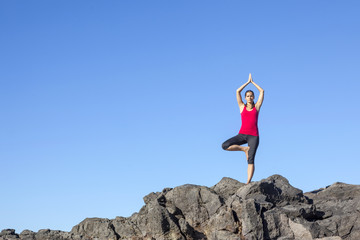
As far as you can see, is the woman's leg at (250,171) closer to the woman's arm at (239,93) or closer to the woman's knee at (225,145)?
the woman's knee at (225,145)

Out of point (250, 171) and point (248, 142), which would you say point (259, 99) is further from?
point (250, 171)

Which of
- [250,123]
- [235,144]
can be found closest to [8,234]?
[235,144]

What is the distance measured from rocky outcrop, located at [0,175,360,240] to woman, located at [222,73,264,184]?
4.90 feet

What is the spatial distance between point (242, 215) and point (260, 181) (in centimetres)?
320

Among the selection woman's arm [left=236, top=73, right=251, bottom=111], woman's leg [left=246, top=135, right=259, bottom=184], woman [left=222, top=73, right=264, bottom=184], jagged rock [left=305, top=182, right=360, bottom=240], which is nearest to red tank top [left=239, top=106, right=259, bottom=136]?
woman [left=222, top=73, right=264, bottom=184]

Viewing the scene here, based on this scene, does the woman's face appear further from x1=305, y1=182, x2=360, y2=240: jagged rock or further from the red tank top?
x1=305, y1=182, x2=360, y2=240: jagged rock

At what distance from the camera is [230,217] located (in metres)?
21.5

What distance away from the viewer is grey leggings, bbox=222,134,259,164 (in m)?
25.6

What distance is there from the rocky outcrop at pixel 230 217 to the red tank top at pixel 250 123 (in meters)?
2.47

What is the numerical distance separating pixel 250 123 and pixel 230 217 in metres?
5.86

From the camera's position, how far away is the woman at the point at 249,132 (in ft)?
84.0

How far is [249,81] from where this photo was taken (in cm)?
2598

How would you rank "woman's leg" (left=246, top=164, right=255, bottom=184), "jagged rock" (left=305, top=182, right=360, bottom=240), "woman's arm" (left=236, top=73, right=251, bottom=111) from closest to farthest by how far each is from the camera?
"jagged rock" (left=305, top=182, right=360, bottom=240) → "woman's leg" (left=246, top=164, right=255, bottom=184) → "woman's arm" (left=236, top=73, right=251, bottom=111)

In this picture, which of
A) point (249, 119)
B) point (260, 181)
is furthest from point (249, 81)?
point (260, 181)
